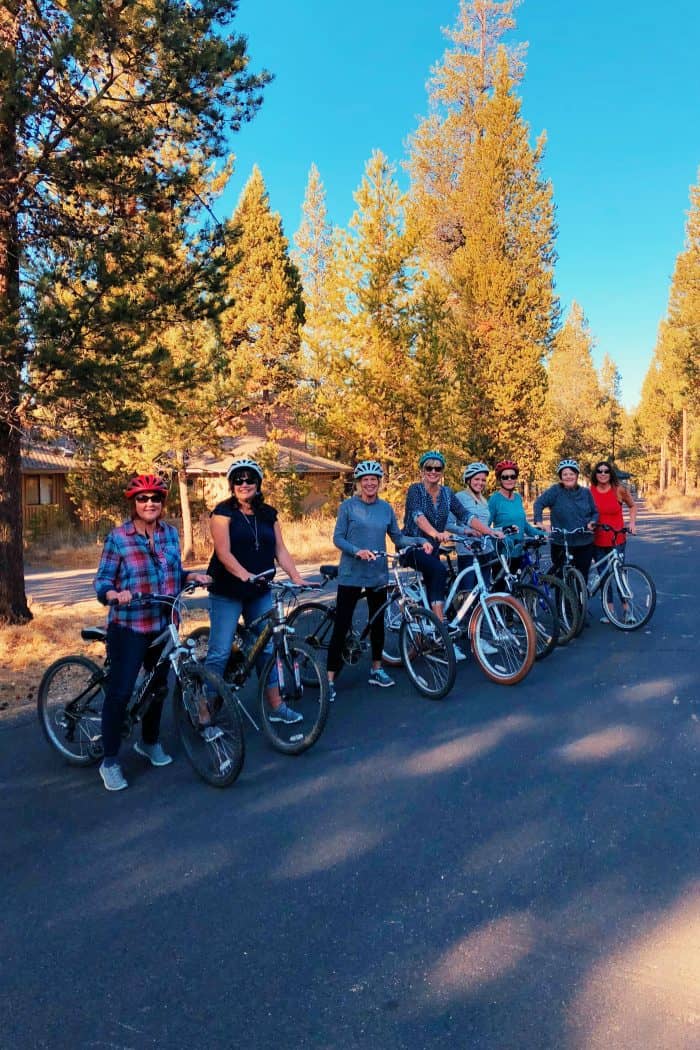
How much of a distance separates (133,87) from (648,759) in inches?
364

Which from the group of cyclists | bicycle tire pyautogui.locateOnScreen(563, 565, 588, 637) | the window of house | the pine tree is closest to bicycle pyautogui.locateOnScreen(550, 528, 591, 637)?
bicycle tire pyautogui.locateOnScreen(563, 565, 588, 637)

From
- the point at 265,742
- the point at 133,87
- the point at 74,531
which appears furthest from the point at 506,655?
the point at 74,531

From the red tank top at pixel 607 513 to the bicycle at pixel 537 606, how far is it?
203cm

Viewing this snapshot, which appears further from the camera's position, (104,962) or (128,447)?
(128,447)

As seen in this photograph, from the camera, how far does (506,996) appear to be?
2654mm

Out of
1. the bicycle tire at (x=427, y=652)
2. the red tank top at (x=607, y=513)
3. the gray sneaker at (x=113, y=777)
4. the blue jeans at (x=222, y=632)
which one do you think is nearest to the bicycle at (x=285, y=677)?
the blue jeans at (x=222, y=632)

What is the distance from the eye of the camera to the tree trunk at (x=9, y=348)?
7.52m

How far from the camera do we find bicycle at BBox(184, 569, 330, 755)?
16.8ft

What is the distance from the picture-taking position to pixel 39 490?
29.5m

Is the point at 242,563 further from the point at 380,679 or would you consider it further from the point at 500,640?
the point at 500,640

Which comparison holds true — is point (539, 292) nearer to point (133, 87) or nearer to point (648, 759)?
point (133, 87)

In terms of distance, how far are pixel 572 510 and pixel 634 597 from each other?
1.27m

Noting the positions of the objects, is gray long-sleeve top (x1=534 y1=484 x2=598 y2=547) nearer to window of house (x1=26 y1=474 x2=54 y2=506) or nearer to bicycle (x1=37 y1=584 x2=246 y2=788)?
bicycle (x1=37 y1=584 x2=246 y2=788)

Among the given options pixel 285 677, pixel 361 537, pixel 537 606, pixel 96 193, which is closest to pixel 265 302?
pixel 96 193
